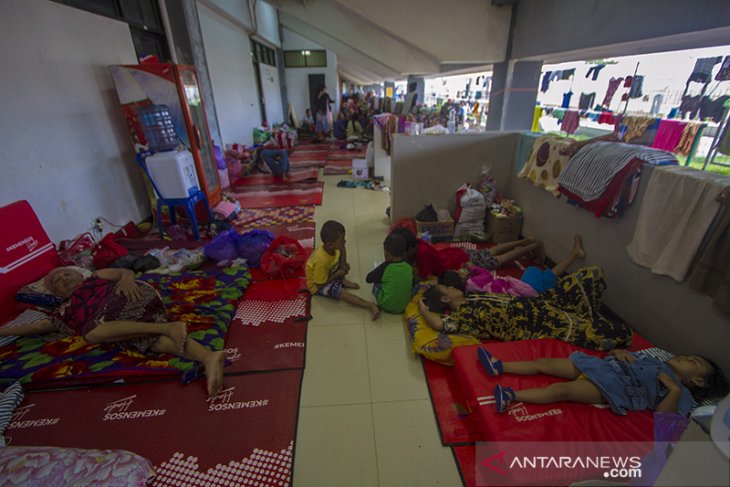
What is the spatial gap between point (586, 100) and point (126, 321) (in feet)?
16.2

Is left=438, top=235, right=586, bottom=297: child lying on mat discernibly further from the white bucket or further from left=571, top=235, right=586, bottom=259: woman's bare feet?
the white bucket

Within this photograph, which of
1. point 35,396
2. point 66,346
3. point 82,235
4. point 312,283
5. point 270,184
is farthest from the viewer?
point 270,184

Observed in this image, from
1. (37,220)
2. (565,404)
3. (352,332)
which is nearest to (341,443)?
(352,332)

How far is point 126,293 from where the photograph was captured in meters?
2.07

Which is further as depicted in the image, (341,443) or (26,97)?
(26,97)

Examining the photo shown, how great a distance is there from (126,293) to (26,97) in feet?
7.05

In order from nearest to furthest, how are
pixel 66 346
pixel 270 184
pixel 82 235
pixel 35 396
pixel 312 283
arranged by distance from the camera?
pixel 35 396 → pixel 66 346 → pixel 312 283 → pixel 82 235 → pixel 270 184

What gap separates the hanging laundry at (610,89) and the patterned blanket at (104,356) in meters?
4.30

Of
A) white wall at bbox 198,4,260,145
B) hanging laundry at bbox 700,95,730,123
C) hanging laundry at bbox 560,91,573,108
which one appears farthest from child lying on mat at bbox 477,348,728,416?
white wall at bbox 198,4,260,145

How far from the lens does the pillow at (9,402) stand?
1.77 metres

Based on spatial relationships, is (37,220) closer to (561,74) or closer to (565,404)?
(565,404)

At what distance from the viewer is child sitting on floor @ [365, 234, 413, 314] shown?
8.32 feet

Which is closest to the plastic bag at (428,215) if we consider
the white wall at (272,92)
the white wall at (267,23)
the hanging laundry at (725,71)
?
the hanging laundry at (725,71)

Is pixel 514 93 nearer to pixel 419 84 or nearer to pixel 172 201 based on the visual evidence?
pixel 419 84
